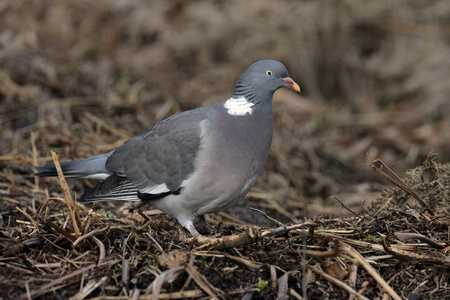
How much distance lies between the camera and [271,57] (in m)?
7.86

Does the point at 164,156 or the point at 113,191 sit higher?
the point at 164,156

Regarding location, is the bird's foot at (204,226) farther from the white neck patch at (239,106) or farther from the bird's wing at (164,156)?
the white neck patch at (239,106)

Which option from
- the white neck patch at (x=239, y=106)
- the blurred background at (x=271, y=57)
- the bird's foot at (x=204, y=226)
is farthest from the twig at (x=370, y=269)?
the blurred background at (x=271, y=57)

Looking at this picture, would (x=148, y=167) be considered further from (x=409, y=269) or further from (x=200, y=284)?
(x=409, y=269)

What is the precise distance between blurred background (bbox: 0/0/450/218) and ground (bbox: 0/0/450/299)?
0.03 metres

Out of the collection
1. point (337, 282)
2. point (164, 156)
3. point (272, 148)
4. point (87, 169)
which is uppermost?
point (164, 156)

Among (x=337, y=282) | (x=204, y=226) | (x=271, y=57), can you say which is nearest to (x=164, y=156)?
(x=204, y=226)

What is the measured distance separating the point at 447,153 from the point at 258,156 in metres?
3.96

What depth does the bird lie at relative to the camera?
146 inches

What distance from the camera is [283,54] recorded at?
7.90 m

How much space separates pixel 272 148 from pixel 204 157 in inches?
102

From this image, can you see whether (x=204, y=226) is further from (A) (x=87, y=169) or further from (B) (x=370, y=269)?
(B) (x=370, y=269)

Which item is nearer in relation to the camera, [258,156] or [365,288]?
[365,288]

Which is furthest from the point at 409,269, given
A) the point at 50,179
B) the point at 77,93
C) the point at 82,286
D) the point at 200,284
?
the point at 77,93
